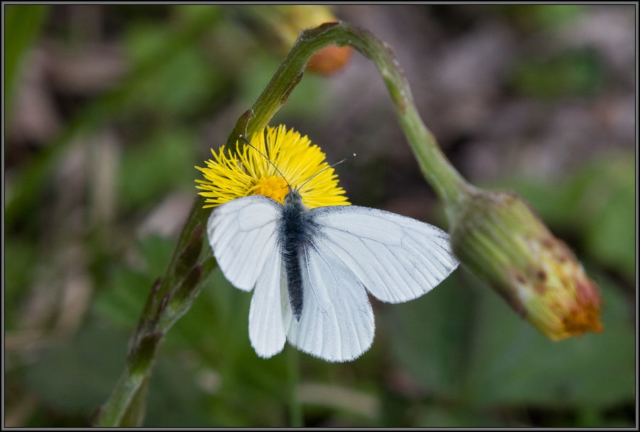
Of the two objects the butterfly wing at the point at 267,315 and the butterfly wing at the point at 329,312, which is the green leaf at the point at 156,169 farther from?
the butterfly wing at the point at 267,315

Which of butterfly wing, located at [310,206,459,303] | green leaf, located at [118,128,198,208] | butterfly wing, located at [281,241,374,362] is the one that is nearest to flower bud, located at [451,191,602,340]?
butterfly wing, located at [310,206,459,303]

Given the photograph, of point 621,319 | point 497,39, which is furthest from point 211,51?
point 621,319

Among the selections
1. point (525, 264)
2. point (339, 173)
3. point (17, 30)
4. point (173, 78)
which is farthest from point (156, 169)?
point (525, 264)

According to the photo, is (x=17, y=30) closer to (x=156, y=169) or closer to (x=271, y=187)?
(x=156, y=169)

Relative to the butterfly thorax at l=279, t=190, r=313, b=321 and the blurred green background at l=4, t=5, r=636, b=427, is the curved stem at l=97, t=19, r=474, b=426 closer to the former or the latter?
the butterfly thorax at l=279, t=190, r=313, b=321

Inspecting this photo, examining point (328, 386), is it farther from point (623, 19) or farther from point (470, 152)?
point (623, 19)

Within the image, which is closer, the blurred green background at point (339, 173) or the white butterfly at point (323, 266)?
the white butterfly at point (323, 266)


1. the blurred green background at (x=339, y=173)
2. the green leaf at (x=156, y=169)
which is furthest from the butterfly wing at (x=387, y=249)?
the green leaf at (x=156, y=169)
